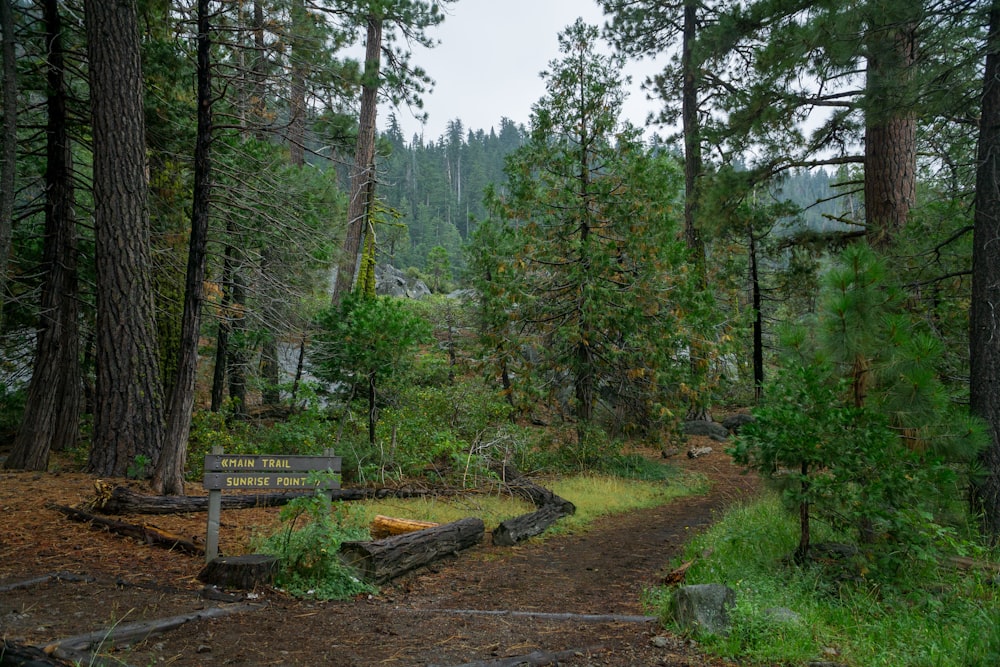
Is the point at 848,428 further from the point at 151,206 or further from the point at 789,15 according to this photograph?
the point at 151,206

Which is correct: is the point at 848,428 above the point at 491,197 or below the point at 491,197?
below

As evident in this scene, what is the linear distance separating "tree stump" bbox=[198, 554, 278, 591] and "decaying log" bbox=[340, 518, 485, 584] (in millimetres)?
780

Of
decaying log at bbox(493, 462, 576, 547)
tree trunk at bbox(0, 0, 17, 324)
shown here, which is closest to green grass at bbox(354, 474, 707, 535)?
decaying log at bbox(493, 462, 576, 547)

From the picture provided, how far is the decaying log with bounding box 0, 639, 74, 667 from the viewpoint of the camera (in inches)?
127

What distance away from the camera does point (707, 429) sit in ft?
61.1

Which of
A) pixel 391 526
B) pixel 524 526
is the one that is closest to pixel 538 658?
pixel 391 526

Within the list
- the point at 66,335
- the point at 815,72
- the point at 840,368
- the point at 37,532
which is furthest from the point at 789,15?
the point at 66,335

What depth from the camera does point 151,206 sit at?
1098cm

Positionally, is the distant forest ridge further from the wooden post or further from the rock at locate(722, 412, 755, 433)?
the wooden post

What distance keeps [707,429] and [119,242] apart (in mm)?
15824

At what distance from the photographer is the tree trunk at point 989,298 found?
5699 mm

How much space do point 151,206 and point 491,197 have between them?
259 inches

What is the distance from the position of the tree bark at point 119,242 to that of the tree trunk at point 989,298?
9.56 m

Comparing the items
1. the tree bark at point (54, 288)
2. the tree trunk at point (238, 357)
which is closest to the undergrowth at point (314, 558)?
the tree bark at point (54, 288)
